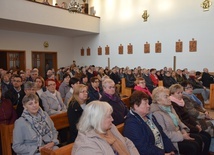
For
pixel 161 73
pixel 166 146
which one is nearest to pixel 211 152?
pixel 166 146

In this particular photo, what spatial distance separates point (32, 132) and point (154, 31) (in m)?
11.0

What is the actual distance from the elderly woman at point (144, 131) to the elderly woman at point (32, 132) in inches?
36.9

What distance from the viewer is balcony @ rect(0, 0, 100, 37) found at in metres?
9.64

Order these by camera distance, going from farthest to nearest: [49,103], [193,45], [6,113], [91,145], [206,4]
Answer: [193,45], [206,4], [49,103], [6,113], [91,145]

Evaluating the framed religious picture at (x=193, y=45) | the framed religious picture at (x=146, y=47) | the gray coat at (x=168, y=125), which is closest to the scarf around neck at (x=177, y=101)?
the gray coat at (x=168, y=125)

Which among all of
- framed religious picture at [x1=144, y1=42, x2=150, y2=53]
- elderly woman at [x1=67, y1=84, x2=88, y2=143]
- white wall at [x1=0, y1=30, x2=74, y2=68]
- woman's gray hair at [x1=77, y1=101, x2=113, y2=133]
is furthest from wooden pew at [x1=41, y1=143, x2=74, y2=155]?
white wall at [x1=0, y1=30, x2=74, y2=68]

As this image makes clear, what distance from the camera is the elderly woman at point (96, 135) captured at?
1.70 m

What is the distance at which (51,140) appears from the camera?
256cm

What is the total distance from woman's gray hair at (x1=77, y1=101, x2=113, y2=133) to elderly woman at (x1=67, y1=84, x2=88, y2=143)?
3.35 ft

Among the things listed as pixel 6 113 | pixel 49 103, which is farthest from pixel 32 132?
pixel 49 103

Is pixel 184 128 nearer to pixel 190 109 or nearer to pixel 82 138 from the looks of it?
pixel 190 109

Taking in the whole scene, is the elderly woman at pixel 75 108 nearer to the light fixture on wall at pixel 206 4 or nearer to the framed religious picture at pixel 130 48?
the light fixture on wall at pixel 206 4

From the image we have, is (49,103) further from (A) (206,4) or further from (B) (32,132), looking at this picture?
(A) (206,4)

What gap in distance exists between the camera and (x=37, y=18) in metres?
10.8
